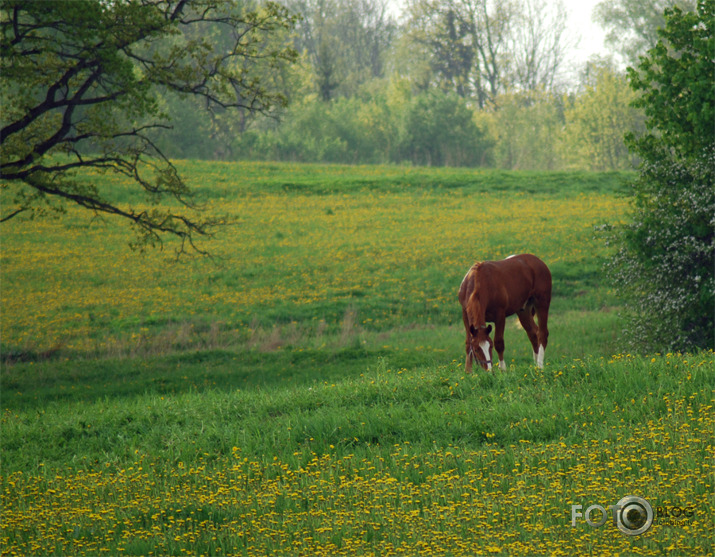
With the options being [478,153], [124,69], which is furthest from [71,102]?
[478,153]

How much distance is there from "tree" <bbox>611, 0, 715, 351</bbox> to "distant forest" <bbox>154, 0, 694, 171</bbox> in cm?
5230

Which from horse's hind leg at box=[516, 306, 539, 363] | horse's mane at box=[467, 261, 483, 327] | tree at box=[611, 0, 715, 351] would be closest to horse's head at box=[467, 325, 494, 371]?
horse's mane at box=[467, 261, 483, 327]

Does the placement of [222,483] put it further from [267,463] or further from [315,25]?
[315,25]

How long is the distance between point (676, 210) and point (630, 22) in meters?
60.6

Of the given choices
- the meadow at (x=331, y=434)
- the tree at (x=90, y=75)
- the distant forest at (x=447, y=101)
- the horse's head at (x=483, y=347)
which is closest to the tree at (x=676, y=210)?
the meadow at (x=331, y=434)

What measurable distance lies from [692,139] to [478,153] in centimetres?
5982

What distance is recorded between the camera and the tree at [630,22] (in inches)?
2744

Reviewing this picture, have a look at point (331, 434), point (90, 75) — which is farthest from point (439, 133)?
point (331, 434)

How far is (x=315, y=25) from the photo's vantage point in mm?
91625

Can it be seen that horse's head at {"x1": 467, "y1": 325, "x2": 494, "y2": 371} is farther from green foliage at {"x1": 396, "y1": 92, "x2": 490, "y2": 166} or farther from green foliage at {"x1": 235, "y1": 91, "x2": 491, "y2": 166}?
green foliage at {"x1": 396, "y1": 92, "x2": 490, "y2": 166}

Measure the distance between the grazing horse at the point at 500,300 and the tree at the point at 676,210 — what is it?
5.96 metres

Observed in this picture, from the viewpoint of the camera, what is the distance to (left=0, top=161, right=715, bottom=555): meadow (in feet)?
23.6

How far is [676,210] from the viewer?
62.1 feet

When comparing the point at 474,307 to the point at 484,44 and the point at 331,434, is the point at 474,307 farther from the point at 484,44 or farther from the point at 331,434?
the point at 484,44
